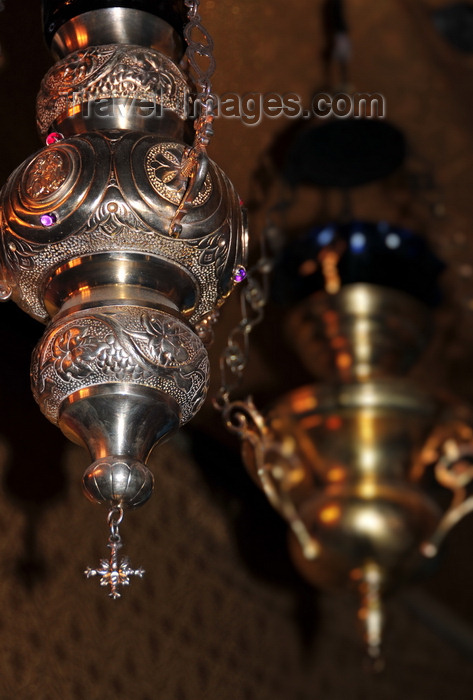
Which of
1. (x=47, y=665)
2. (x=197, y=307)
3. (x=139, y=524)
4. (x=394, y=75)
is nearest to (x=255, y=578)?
(x=139, y=524)

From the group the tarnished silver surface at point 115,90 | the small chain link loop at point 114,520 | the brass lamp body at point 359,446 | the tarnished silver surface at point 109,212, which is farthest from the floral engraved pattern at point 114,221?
the brass lamp body at point 359,446

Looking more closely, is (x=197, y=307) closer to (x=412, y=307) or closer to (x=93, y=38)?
(x=93, y=38)

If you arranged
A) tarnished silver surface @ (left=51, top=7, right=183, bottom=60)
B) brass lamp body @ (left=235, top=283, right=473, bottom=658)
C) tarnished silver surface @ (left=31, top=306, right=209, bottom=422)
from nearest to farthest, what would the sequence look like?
tarnished silver surface @ (left=31, top=306, right=209, bottom=422), tarnished silver surface @ (left=51, top=7, right=183, bottom=60), brass lamp body @ (left=235, top=283, right=473, bottom=658)

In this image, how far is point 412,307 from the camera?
6.78 ft

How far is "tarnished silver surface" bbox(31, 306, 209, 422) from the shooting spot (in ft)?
2.37

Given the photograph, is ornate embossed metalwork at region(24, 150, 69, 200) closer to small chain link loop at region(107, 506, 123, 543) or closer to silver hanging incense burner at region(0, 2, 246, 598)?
silver hanging incense burner at region(0, 2, 246, 598)

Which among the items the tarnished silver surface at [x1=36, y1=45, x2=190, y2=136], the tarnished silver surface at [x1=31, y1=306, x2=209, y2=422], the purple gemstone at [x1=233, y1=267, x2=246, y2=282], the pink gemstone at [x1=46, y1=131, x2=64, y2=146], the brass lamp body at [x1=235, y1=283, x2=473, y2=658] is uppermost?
the brass lamp body at [x1=235, y1=283, x2=473, y2=658]

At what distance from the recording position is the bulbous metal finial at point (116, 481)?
0.74 m

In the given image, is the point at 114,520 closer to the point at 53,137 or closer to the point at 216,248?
the point at 216,248

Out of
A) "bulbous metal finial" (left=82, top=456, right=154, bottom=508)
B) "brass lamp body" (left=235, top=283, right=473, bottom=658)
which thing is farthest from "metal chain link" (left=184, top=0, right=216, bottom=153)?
"brass lamp body" (left=235, top=283, right=473, bottom=658)

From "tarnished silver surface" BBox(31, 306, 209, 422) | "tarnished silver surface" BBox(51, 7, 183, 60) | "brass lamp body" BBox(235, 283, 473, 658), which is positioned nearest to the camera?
"tarnished silver surface" BBox(31, 306, 209, 422)

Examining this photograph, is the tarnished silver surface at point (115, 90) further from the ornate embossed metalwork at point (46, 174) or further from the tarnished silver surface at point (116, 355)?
the tarnished silver surface at point (116, 355)

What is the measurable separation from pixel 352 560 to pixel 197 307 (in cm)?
119

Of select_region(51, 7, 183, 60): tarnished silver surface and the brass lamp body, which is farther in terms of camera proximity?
the brass lamp body
